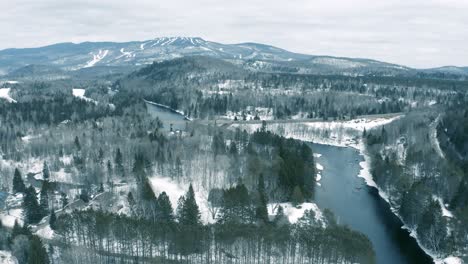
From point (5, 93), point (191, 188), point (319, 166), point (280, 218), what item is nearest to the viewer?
point (280, 218)

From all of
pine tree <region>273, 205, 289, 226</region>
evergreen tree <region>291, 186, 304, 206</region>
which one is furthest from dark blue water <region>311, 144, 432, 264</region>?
pine tree <region>273, 205, 289, 226</region>

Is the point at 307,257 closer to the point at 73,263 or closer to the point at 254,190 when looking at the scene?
the point at 254,190

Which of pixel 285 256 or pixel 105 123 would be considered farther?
pixel 105 123

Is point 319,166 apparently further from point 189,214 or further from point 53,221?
point 53,221

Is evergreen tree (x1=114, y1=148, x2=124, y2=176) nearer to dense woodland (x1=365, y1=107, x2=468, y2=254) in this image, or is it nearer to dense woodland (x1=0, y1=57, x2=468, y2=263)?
dense woodland (x1=0, y1=57, x2=468, y2=263)

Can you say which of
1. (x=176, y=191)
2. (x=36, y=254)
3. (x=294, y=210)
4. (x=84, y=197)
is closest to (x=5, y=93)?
(x=84, y=197)

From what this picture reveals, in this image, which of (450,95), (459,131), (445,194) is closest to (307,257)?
(445,194)

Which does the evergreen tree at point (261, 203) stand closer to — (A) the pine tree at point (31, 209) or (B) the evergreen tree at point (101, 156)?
(A) the pine tree at point (31, 209)
